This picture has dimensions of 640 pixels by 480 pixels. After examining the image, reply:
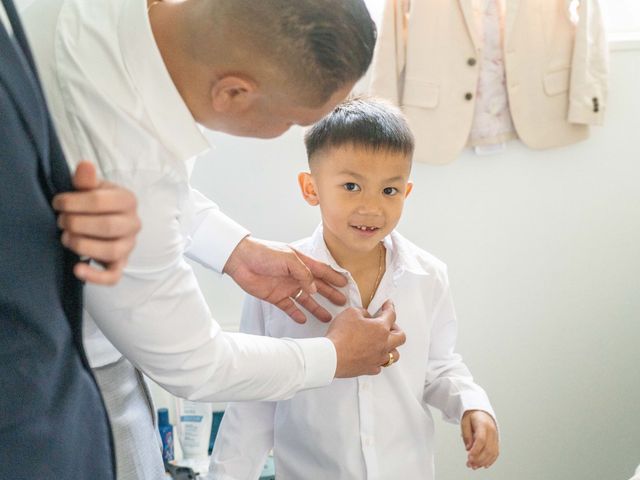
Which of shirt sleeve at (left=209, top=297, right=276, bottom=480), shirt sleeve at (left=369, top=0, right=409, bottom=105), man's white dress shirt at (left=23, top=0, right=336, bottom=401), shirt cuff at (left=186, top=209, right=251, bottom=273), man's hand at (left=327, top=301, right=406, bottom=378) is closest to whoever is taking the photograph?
man's white dress shirt at (left=23, top=0, right=336, bottom=401)

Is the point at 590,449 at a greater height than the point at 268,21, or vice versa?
the point at 268,21

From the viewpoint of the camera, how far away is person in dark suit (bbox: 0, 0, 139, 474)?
66cm

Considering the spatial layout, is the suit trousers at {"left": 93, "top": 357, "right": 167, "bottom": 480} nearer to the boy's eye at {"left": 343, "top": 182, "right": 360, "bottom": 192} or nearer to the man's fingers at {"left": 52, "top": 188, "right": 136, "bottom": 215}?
the man's fingers at {"left": 52, "top": 188, "right": 136, "bottom": 215}

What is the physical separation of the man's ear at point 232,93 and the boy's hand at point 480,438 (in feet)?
2.37

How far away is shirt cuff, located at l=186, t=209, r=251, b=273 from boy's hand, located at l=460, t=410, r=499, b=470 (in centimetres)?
51

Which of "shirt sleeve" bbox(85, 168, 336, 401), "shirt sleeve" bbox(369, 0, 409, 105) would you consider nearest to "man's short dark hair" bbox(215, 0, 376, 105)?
"shirt sleeve" bbox(85, 168, 336, 401)

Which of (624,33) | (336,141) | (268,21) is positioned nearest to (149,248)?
(268,21)

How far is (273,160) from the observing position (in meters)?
2.06

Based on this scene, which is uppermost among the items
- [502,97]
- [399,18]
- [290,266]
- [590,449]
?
[399,18]

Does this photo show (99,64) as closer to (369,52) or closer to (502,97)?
(369,52)

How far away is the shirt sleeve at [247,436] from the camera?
1396 mm

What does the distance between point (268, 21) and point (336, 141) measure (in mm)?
537

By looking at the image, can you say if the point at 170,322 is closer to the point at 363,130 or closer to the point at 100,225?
the point at 100,225

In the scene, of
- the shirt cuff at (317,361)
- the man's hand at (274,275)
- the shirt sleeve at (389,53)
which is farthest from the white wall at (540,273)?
the shirt cuff at (317,361)
